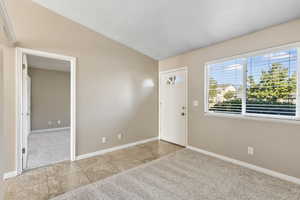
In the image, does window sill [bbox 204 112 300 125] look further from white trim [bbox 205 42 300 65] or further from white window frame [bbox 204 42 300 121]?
white trim [bbox 205 42 300 65]

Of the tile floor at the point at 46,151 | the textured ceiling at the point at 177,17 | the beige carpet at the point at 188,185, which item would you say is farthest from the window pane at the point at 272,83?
the tile floor at the point at 46,151

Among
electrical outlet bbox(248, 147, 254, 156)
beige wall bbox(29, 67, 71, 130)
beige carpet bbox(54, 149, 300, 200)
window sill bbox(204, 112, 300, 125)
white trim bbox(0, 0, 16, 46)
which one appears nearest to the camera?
white trim bbox(0, 0, 16, 46)

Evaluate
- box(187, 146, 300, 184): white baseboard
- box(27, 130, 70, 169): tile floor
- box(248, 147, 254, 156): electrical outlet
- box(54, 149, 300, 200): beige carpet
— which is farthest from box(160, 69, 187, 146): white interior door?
box(27, 130, 70, 169): tile floor

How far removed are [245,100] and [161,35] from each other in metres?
2.13

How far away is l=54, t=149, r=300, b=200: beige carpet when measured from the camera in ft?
5.91

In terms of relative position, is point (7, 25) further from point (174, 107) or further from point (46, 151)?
point (174, 107)

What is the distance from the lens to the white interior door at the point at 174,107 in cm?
366

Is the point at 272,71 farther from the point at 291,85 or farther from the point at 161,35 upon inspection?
the point at 161,35

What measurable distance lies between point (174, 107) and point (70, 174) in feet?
9.09

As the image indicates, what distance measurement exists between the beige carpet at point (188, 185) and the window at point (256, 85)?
106 cm

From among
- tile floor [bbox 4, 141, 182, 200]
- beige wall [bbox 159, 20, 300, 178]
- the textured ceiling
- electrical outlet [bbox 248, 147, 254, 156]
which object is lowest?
tile floor [bbox 4, 141, 182, 200]

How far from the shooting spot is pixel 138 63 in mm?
3861

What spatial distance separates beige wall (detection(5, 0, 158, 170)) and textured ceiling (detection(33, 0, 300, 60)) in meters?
0.27

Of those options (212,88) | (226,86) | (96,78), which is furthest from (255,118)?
(96,78)
